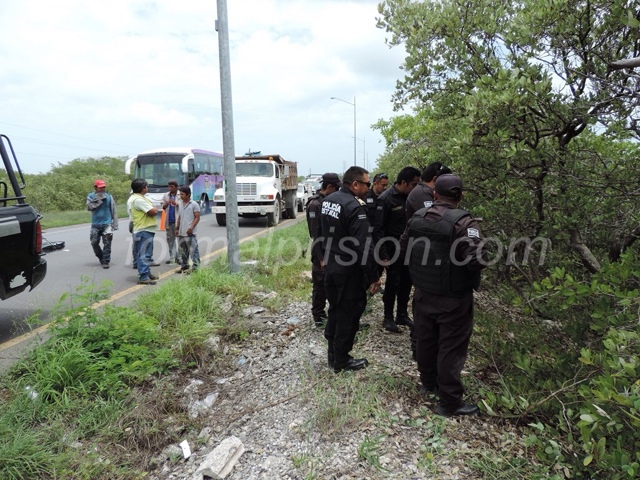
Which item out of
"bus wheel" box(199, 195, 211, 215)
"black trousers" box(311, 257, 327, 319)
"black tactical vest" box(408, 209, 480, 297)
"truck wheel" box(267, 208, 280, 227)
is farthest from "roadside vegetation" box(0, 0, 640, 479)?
"bus wheel" box(199, 195, 211, 215)

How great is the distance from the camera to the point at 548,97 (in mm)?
3100

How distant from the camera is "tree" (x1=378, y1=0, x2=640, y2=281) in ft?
10.2

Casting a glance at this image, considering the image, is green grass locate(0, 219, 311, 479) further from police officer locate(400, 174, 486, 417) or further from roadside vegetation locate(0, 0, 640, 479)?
police officer locate(400, 174, 486, 417)

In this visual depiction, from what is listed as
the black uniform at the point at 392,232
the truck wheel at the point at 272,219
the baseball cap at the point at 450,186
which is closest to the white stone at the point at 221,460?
the baseball cap at the point at 450,186

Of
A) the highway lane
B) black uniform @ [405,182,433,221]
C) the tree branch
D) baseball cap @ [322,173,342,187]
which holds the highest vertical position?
baseball cap @ [322,173,342,187]

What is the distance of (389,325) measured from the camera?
15.0ft

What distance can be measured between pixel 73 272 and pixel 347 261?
618 centimetres

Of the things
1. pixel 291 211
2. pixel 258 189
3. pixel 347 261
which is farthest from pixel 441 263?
pixel 291 211

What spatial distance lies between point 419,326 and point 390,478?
1.08 meters

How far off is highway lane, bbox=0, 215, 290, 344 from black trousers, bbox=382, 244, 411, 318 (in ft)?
9.62

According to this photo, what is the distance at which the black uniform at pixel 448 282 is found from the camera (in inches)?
111

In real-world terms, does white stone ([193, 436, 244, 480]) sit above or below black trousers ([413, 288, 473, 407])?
below

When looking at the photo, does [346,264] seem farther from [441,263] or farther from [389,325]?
[389,325]

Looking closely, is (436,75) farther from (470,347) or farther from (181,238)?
(181,238)
